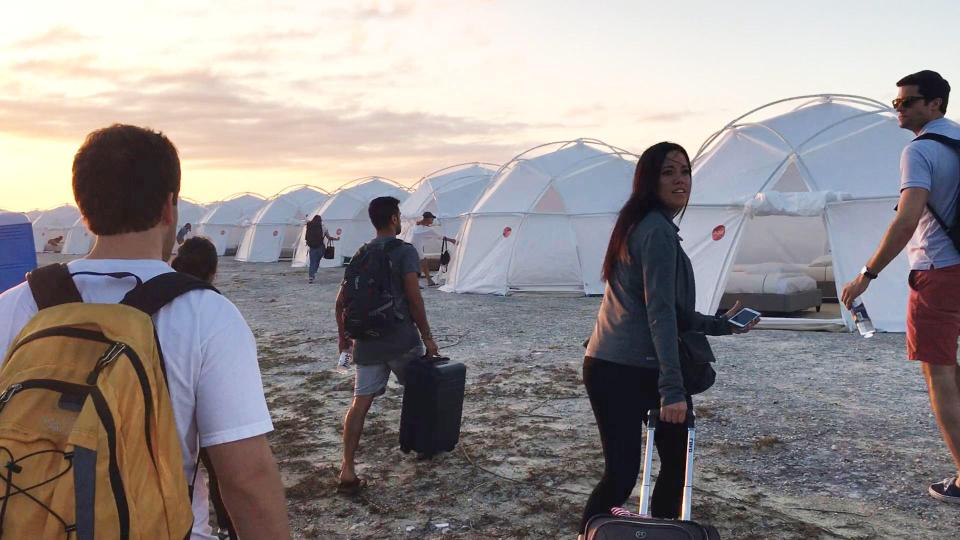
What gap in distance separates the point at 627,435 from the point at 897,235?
2.08m

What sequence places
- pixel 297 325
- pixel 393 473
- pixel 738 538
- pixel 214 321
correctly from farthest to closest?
pixel 297 325
pixel 393 473
pixel 738 538
pixel 214 321

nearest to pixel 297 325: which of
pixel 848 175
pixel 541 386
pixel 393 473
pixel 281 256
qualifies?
pixel 541 386

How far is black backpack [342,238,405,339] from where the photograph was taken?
17.0 ft

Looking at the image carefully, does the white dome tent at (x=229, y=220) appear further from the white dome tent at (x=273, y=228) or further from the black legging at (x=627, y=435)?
the black legging at (x=627, y=435)

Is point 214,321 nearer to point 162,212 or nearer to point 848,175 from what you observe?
point 162,212

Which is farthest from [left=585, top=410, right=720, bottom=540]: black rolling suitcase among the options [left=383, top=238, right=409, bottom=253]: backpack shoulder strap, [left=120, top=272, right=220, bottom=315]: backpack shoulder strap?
[left=383, top=238, right=409, bottom=253]: backpack shoulder strap

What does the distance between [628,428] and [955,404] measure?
92.1 inches

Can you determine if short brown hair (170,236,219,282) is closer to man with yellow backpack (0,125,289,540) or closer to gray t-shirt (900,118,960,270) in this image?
man with yellow backpack (0,125,289,540)

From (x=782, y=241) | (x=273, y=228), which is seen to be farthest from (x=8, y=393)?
(x=273, y=228)

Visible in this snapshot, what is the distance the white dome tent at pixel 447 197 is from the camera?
28120 mm

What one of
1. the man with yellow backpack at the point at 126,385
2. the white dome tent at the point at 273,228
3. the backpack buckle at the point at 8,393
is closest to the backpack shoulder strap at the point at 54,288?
the man with yellow backpack at the point at 126,385

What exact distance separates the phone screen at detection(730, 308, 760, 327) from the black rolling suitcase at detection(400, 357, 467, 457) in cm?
231

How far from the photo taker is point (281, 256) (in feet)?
136

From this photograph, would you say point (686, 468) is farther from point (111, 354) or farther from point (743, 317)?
point (111, 354)
